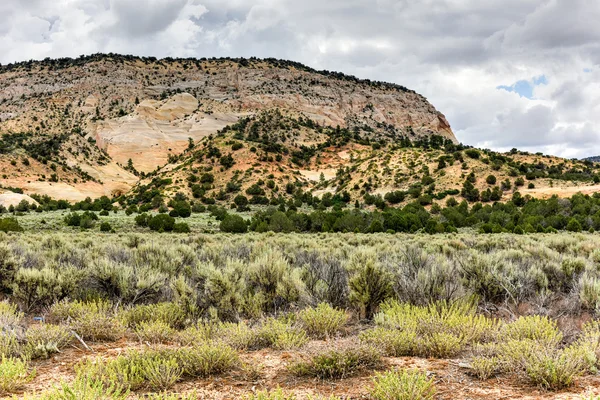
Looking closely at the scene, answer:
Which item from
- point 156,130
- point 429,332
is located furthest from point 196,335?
point 156,130

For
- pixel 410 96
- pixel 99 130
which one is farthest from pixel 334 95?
pixel 99 130

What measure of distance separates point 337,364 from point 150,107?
95399 mm

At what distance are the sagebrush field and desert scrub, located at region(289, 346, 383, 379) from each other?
0.05ft

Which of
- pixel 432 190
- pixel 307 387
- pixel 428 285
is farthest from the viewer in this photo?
pixel 432 190

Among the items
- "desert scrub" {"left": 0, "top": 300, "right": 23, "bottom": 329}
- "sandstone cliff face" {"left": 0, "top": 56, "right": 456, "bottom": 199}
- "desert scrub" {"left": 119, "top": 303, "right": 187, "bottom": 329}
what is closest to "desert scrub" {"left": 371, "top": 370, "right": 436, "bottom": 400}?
"desert scrub" {"left": 119, "top": 303, "right": 187, "bottom": 329}

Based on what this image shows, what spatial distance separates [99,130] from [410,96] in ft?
280

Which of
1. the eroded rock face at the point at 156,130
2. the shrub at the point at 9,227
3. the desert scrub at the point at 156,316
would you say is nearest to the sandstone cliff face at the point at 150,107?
Answer: the eroded rock face at the point at 156,130

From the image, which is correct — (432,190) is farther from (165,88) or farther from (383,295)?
(165,88)

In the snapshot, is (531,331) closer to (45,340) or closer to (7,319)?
(45,340)

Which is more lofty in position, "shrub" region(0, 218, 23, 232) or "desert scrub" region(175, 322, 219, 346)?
"shrub" region(0, 218, 23, 232)

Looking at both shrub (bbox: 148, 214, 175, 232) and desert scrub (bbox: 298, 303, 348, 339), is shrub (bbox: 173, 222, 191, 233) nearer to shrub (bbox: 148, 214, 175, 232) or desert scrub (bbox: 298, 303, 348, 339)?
shrub (bbox: 148, 214, 175, 232)

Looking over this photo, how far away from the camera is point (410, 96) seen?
12050 cm

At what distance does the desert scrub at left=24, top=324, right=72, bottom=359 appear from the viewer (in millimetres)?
4902

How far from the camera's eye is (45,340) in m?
5.16
